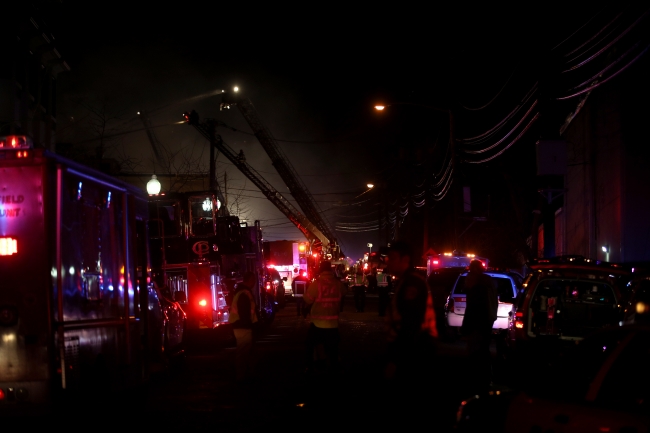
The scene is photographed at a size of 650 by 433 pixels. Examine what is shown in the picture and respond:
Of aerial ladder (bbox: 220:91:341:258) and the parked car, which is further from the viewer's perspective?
aerial ladder (bbox: 220:91:341:258)

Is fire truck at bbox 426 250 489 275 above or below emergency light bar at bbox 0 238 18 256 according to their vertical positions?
below

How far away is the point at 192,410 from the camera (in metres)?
10.1

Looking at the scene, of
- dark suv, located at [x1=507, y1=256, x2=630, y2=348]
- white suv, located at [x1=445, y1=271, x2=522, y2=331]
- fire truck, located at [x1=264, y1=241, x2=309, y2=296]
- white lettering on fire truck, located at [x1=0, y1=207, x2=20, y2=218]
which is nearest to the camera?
white lettering on fire truck, located at [x1=0, y1=207, x2=20, y2=218]

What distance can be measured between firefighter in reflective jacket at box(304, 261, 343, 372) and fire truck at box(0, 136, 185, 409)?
3675 mm

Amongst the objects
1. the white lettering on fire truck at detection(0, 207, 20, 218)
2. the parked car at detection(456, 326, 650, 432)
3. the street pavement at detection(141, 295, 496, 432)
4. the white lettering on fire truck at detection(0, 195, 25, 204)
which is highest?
the white lettering on fire truck at detection(0, 195, 25, 204)

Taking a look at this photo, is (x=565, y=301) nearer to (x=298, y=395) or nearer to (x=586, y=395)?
(x=298, y=395)

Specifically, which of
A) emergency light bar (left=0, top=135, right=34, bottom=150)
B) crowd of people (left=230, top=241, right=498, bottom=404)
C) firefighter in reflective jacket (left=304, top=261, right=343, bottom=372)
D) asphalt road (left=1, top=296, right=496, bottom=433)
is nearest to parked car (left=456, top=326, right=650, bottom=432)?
crowd of people (left=230, top=241, right=498, bottom=404)

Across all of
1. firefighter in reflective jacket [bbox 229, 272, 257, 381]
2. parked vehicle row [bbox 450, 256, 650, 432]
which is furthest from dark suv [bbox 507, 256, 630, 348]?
parked vehicle row [bbox 450, 256, 650, 432]

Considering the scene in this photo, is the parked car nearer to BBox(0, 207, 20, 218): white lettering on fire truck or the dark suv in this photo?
BBox(0, 207, 20, 218): white lettering on fire truck

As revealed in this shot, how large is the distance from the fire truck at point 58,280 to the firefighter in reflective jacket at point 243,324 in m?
3.49

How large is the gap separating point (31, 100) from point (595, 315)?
937 inches

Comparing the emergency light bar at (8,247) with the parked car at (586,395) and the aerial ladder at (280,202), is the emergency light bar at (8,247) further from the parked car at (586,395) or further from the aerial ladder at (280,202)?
the aerial ladder at (280,202)

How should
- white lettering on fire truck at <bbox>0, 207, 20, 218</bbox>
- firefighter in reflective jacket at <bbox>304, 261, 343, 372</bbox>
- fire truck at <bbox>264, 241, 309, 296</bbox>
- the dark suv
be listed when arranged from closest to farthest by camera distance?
white lettering on fire truck at <bbox>0, 207, 20, 218</bbox>, the dark suv, firefighter in reflective jacket at <bbox>304, 261, 343, 372</bbox>, fire truck at <bbox>264, 241, 309, 296</bbox>

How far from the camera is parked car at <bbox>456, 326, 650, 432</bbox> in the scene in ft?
15.1
